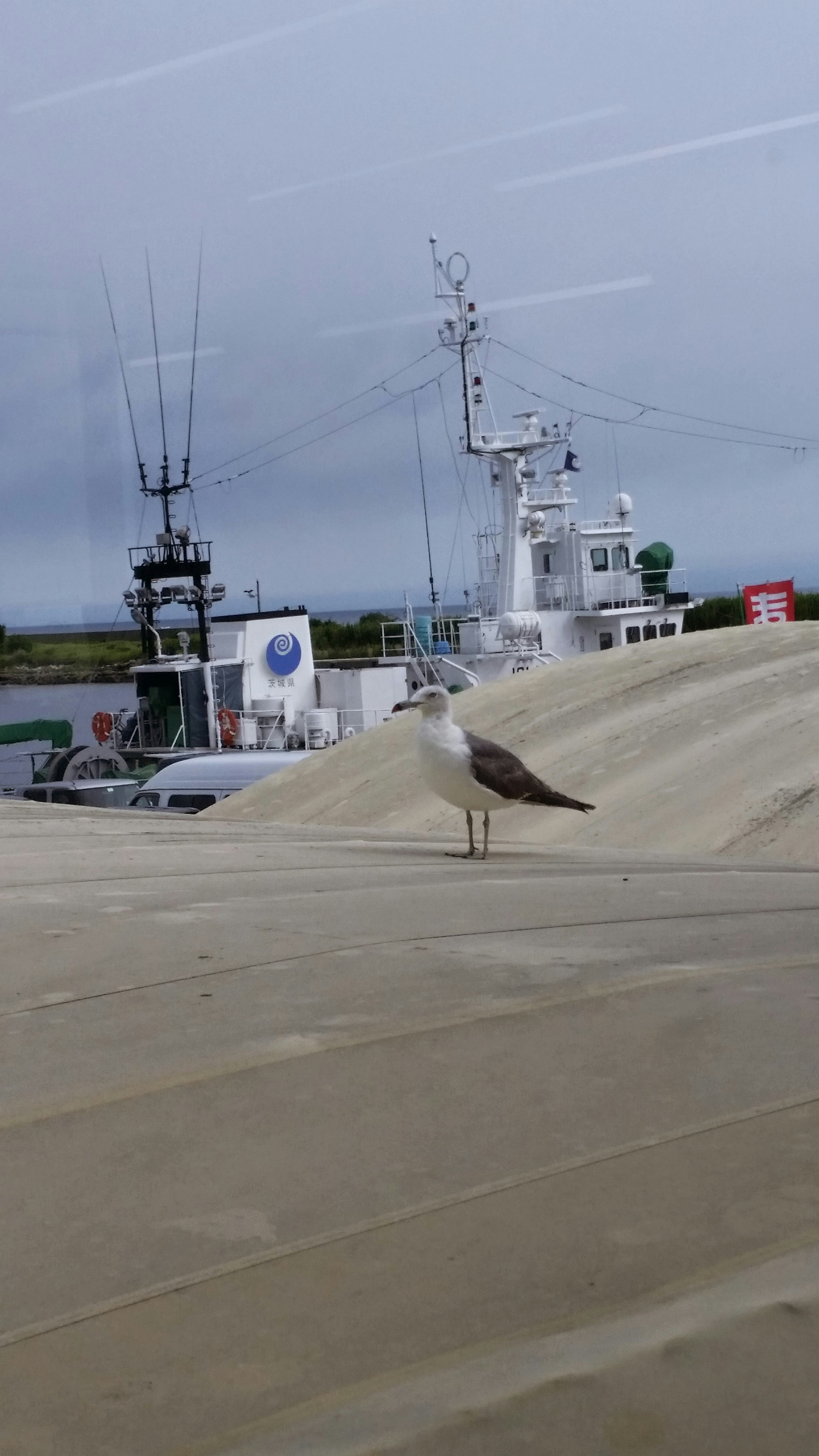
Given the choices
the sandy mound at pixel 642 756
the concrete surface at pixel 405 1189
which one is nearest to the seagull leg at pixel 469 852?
the concrete surface at pixel 405 1189

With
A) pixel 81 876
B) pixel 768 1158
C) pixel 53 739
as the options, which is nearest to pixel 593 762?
pixel 81 876

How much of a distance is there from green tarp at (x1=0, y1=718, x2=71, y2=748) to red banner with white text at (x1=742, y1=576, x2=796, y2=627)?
884 centimetres

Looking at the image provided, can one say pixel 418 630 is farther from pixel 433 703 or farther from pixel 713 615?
pixel 433 703

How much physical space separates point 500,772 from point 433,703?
1.03 feet

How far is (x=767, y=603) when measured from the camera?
1788 centimetres

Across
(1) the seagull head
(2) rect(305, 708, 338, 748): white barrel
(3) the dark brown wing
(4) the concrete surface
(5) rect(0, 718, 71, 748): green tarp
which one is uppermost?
(1) the seagull head

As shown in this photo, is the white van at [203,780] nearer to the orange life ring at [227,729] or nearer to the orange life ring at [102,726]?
the orange life ring at [227,729]

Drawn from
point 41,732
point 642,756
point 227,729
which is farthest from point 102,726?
point 642,756

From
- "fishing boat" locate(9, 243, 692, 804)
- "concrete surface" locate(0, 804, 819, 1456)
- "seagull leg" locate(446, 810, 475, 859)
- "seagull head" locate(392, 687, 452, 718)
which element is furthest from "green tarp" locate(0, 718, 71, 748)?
"concrete surface" locate(0, 804, 819, 1456)

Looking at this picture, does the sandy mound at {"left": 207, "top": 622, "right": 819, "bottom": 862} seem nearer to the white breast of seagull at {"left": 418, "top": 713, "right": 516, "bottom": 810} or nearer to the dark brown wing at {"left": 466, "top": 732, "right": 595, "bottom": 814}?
the dark brown wing at {"left": 466, "top": 732, "right": 595, "bottom": 814}

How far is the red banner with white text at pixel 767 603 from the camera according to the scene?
58.1 feet

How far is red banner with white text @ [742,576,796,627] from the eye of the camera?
58.1ft

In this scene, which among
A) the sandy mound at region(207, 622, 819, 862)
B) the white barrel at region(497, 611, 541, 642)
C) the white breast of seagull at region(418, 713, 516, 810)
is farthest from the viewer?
the white barrel at region(497, 611, 541, 642)

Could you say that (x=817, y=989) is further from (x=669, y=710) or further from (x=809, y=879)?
(x=669, y=710)
